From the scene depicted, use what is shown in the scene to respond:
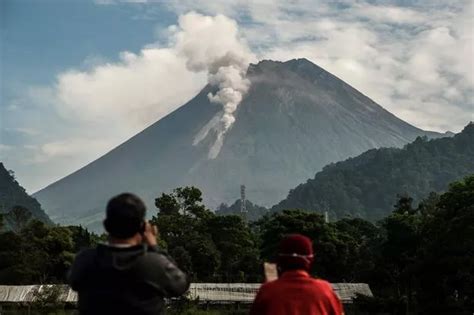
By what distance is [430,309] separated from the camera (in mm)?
30453

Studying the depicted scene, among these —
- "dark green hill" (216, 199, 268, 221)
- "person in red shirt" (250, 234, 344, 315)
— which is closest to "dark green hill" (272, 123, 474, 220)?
"dark green hill" (216, 199, 268, 221)

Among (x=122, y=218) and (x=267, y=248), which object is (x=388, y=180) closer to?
(x=267, y=248)

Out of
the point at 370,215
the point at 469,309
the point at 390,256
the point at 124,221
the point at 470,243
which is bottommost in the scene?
the point at 124,221

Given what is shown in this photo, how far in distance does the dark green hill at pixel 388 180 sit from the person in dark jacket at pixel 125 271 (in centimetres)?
13655

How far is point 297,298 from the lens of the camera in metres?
4.00

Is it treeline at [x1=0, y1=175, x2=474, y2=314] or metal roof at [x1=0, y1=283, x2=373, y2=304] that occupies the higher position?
treeline at [x1=0, y1=175, x2=474, y2=314]

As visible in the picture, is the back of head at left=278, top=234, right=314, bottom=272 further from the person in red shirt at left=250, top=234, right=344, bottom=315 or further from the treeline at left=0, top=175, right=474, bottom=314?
the treeline at left=0, top=175, right=474, bottom=314

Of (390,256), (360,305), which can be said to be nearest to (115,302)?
(360,305)

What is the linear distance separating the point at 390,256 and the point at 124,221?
41.8 metres

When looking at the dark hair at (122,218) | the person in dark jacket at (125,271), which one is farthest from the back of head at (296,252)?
the dark hair at (122,218)

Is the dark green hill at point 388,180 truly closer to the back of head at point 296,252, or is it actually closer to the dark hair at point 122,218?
the back of head at point 296,252

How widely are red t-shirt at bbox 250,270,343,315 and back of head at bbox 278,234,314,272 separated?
0.13ft

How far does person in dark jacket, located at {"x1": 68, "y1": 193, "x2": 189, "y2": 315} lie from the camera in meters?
3.58

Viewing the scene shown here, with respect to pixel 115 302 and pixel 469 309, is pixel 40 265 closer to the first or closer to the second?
pixel 469 309
